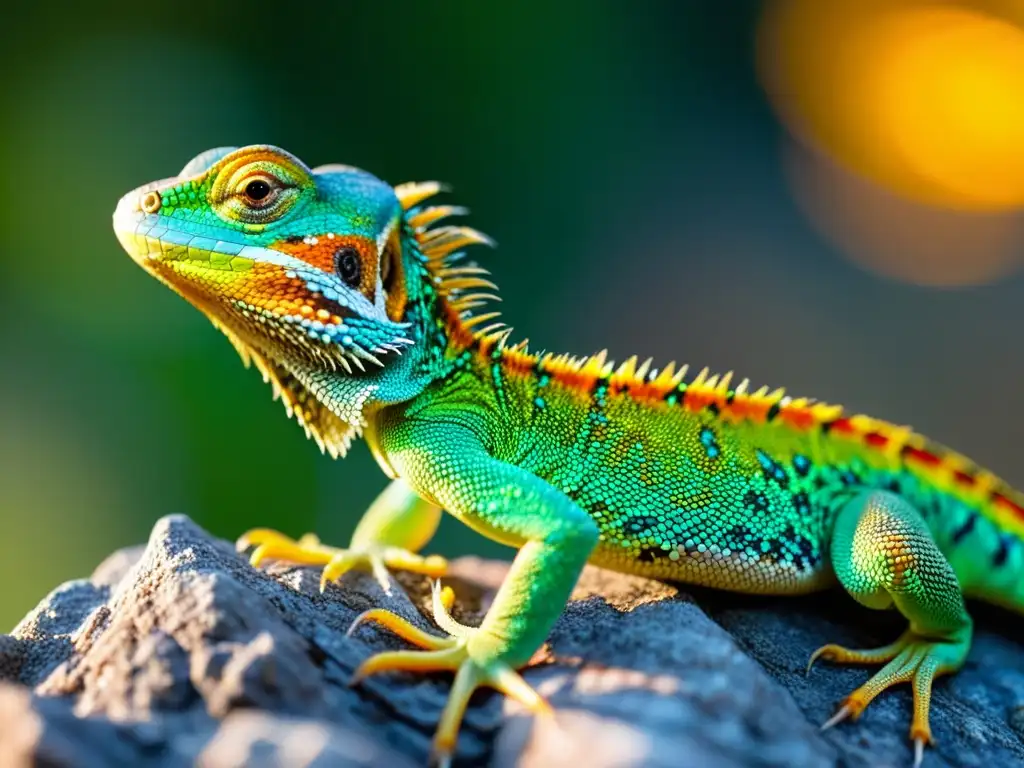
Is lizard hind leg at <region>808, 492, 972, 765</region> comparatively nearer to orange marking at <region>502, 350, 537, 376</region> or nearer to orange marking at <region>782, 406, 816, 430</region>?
orange marking at <region>782, 406, 816, 430</region>

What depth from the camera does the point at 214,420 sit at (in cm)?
648

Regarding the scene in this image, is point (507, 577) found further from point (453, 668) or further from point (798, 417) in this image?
point (798, 417)

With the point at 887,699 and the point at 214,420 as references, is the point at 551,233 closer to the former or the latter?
the point at 214,420

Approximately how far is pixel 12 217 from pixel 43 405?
1366mm

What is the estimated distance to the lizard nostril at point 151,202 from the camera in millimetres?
2604

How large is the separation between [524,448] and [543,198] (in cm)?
536

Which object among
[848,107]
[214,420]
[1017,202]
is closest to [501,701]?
[214,420]

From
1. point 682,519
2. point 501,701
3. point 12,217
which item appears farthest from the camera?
point 12,217

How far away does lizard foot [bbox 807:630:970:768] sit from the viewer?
8.37ft

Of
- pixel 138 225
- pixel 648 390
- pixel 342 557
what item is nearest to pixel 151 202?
pixel 138 225

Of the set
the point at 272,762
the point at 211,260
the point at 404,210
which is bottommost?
the point at 272,762

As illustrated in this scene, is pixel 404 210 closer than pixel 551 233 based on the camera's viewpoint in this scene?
Yes

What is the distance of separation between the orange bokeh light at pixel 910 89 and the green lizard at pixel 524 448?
20.2 feet

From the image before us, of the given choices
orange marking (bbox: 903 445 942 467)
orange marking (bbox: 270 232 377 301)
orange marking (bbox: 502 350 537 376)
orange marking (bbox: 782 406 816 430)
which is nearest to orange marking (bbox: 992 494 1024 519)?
orange marking (bbox: 903 445 942 467)
